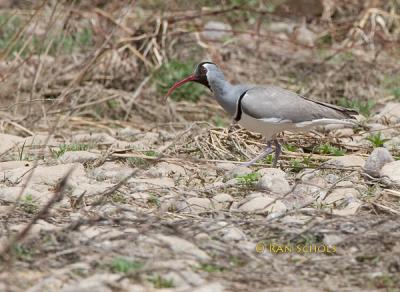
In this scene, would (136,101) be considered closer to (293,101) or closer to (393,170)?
(293,101)

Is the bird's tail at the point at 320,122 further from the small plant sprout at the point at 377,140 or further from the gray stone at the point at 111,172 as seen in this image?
the gray stone at the point at 111,172

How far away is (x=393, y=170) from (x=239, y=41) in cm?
511

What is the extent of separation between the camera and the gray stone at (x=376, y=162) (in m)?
6.11

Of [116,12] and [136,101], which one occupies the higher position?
[116,12]

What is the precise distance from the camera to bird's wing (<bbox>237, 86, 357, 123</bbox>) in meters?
6.51

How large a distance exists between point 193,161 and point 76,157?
3.41ft

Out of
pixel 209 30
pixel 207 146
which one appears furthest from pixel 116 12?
pixel 207 146

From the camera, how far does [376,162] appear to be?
614 centimetres

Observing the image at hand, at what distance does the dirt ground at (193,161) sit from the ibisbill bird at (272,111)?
11.1 inches

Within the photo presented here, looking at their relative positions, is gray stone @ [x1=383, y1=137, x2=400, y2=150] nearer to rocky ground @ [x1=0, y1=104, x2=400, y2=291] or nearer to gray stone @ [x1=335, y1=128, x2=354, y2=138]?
gray stone @ [x1=335, y1=128, x2=354, y2=138]

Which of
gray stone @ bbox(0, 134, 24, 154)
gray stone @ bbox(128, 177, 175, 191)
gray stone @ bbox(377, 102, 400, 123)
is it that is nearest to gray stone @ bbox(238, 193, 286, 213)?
gray stone @ bbox(128, 177, 175, 191)

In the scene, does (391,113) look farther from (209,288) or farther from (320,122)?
(209,288)

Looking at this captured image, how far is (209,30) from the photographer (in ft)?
33.9

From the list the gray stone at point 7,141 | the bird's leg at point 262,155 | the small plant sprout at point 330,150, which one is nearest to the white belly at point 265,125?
the bird's leg at point 262,155
